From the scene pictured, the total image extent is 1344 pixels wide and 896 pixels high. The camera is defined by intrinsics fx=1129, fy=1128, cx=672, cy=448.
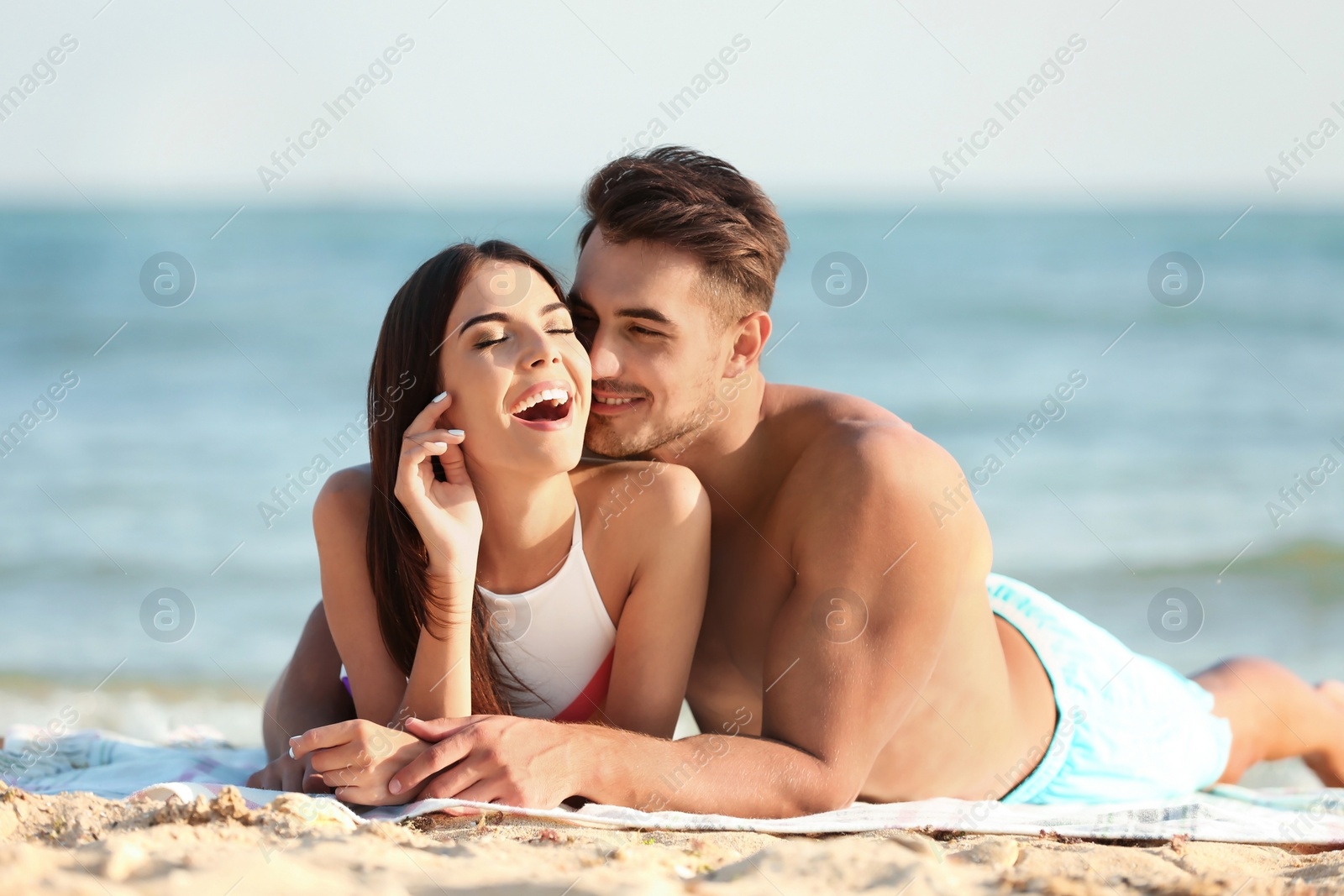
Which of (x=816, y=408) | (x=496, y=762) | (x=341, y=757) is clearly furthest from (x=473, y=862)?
(x=816, y=408)

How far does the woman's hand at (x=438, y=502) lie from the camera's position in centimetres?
337

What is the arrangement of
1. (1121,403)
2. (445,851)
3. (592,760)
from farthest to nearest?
(1121,403) → (592,760) → (445,851)

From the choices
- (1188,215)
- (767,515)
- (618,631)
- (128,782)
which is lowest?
(128,782)

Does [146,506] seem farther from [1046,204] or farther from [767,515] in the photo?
[1046,204]

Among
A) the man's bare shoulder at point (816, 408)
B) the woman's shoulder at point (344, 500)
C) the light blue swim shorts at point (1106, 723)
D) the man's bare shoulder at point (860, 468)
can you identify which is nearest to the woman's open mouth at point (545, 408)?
the woman's shoulder at point (344, 500)

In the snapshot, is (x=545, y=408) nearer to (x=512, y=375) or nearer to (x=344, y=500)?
(x=512, y=375)

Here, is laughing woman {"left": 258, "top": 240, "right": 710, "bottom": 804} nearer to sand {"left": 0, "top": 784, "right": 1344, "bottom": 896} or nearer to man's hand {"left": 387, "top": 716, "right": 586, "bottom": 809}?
man's hand {"left": 387, "top": 716, "right": 586, "bottom": 809}

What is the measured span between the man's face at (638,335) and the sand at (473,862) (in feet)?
4.83

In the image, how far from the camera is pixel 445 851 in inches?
91.1

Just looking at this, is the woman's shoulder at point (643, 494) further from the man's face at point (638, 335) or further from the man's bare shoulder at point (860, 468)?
the man's bare shoulder at point (860, 468)

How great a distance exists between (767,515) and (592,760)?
1.20 m

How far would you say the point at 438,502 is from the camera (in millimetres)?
3471

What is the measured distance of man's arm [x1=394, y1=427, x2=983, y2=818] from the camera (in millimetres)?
3191

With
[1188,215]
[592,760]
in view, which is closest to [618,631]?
[592,760]
